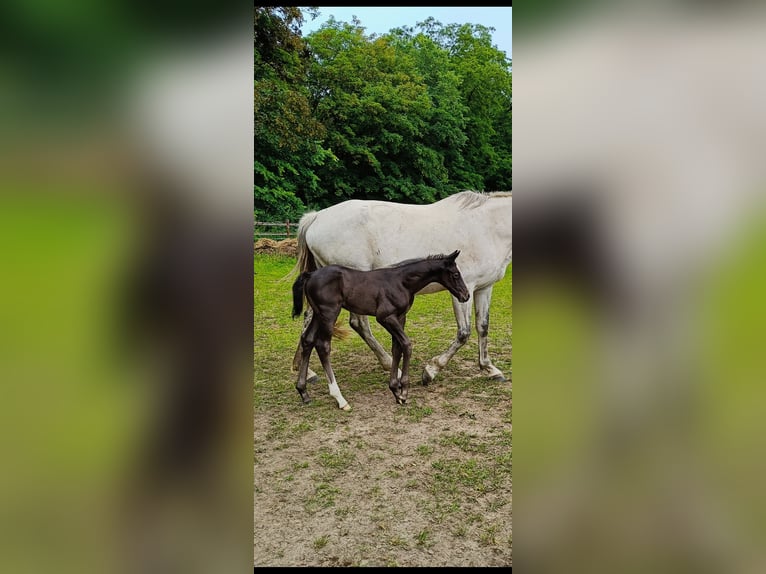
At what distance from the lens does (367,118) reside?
848 cm

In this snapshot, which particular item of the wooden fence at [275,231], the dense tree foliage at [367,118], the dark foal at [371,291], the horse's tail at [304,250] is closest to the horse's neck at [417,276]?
the dark foal at [371,291]

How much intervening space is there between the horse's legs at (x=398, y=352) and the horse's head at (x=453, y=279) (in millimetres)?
451

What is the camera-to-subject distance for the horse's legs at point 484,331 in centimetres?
398

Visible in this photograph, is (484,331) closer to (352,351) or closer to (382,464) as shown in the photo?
(352,351)

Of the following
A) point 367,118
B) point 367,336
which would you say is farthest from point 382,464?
point 367,118

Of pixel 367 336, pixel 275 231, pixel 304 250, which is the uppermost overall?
pixel 275 231

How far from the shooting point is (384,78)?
887 cm

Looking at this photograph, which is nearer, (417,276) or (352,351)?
(417,276)

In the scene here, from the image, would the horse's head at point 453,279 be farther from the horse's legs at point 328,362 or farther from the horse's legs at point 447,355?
the horse's legs at point 328,362

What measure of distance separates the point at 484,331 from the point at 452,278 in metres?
0.86
